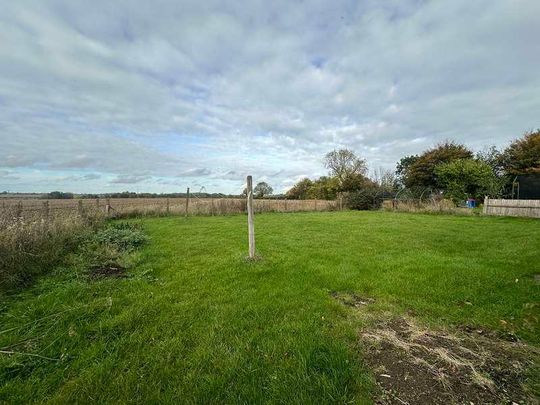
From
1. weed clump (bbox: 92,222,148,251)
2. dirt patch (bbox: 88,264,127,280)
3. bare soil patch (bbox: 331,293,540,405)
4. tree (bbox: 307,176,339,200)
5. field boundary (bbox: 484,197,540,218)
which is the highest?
tree (bbox: 307,176,339,200)

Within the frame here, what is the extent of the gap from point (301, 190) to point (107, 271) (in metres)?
33.3

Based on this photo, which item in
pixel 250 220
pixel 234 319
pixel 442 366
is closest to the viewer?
pixel 442 366

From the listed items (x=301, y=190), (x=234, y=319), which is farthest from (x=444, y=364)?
(x=301, y=190)

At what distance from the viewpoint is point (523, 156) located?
22.7 metres

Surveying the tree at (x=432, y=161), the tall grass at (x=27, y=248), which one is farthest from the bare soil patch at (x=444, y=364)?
the tree at (x=432, y=161)

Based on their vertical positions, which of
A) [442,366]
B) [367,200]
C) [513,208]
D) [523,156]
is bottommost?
[442,366]

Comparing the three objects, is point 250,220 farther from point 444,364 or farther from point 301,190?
point 301,190

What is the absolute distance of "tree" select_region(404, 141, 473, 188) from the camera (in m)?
26.8

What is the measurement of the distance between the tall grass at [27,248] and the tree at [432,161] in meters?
28.1

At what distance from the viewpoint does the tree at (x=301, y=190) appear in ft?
120

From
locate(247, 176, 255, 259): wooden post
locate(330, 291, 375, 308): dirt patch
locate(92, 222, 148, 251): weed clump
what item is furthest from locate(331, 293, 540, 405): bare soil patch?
locate(92, 222, 148, 251): weed clump

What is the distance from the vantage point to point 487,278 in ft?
14.7

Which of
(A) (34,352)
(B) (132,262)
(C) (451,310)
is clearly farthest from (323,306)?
(B) (132,262)

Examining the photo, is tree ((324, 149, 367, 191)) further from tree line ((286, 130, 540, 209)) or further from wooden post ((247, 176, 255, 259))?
wooden post ((247, 176, 255, 259))
